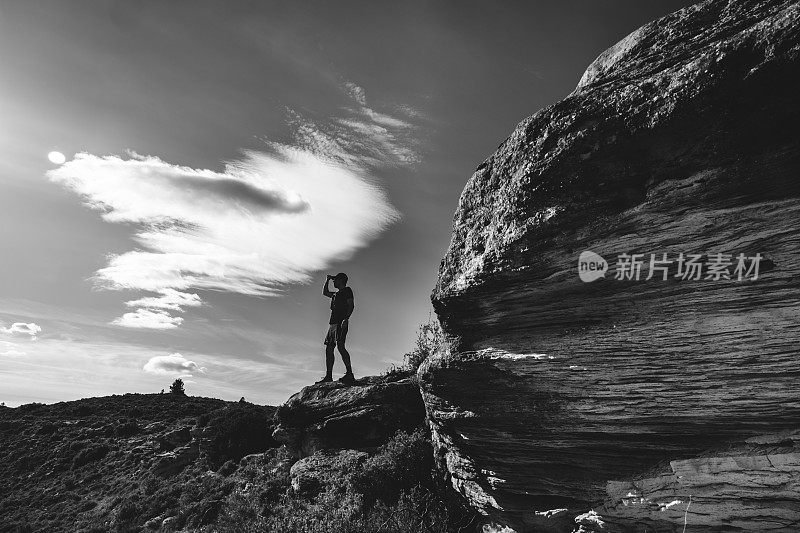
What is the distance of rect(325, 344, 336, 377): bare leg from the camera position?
57.9 ft

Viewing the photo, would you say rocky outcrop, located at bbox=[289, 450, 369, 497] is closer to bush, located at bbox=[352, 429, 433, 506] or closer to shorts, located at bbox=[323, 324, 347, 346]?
bush, located at bbox=[352, 429, 433, 506]

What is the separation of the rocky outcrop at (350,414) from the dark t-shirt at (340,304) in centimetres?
265

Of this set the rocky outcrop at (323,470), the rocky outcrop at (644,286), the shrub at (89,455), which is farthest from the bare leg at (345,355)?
the shrub at (89,455)

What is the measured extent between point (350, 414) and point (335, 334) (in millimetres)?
2909

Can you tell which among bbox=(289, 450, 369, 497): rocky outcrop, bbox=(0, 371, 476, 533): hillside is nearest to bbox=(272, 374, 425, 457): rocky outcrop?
bbox=(0, 371, 476, 533): hillside

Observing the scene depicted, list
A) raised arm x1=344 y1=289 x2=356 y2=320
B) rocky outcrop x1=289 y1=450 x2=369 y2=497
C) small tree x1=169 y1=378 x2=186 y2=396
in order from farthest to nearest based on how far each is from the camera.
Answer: small tree x1=169 y1=378 x2=186 y2=396 → raised arm x1=344 y1=289 x2=356 y2=320 → rocky outcrop x1=289 y1=450 x2=369 y2=497

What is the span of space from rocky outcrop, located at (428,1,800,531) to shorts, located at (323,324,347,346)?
7.88 meters

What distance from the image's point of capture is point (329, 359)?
59.1ft

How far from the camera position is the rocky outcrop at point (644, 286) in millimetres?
6266

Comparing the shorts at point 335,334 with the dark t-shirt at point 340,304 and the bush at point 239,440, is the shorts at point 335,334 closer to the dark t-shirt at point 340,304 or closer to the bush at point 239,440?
the dark t-shirt at point 340,304

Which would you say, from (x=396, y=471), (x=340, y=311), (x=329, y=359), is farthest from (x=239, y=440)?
(x=396, y=471)

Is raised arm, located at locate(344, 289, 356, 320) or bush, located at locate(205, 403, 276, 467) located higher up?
raised arm, located at locate(344, 289, 356, 320)

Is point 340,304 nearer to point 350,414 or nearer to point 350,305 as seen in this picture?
point 350,305

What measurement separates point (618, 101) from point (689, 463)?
582 cm
